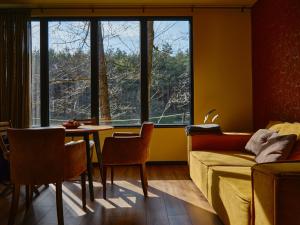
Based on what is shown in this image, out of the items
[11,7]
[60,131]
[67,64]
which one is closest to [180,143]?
[67,64]

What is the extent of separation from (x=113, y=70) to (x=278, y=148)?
10.6 ft

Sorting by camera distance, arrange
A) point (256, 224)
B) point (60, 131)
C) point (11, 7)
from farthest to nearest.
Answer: point (11, 7), point (60, 131), point (256, 224)

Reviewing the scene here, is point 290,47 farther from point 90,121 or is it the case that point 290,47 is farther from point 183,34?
point 90,121

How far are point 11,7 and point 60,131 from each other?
345cm

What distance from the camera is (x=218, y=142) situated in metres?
4.13

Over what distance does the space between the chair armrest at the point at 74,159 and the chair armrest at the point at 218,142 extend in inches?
62.8

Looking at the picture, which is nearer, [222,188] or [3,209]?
[222,188]

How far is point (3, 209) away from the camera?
3.14 meters

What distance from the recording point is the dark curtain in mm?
5062

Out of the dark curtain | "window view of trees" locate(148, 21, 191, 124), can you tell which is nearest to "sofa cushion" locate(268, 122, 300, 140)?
"window view of trees" locate(148, 21, 191, 124)

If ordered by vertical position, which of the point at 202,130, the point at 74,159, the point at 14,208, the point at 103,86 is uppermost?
the point at 103,86

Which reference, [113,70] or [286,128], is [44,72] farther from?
[286,128]

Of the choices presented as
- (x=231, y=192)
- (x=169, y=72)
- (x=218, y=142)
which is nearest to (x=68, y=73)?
(x=169, y=72)

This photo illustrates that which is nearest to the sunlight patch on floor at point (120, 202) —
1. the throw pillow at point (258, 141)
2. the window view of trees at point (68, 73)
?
the throw pillow at point (258, 141)
